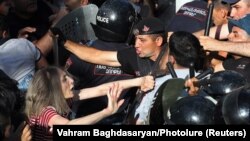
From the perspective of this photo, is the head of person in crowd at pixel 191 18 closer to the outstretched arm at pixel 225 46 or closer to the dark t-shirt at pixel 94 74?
the dark t-shirt at pixel 94 74

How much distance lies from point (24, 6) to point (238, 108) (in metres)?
3.66

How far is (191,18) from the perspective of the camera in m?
7.07

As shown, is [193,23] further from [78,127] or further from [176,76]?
[78,127]

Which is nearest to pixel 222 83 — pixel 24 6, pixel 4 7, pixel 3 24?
pixel 3 24

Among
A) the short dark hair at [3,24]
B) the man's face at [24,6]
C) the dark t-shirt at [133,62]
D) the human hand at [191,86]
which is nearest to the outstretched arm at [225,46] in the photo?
the dark t-shirt at [133,62]

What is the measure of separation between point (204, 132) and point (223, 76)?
0.62m

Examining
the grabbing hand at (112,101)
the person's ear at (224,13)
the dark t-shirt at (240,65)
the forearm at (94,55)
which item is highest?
the grabbing hand at (112,101)

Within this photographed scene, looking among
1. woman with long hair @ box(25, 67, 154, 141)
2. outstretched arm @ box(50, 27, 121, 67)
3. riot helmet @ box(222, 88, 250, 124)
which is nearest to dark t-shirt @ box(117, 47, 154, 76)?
outstretched arm @ box(50, 27, 121, 67)

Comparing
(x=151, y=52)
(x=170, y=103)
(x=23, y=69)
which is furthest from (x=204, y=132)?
(x=23, y=69)

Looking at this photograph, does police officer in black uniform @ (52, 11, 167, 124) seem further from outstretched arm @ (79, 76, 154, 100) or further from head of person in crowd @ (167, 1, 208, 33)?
head of person in crowd @ (167, 1, 208, 33)

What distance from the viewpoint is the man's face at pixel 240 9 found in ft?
21.5

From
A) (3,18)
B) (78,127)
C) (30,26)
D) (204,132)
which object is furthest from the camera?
(30,26)

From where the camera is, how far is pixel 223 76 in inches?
210

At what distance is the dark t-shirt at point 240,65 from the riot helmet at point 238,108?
110 cm
